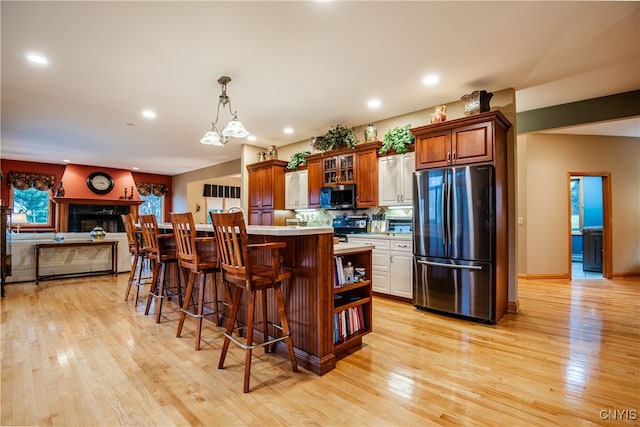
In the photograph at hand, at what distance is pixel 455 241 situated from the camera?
3.43 metres

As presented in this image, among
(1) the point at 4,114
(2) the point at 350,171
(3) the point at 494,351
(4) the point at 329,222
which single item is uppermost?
(1) the point at 4,114

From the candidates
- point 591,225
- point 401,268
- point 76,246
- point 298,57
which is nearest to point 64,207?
point 76,246

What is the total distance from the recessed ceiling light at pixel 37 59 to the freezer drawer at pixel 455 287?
14.6 feet

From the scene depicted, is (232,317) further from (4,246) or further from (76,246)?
(76,246)

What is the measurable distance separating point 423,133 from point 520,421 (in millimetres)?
3014

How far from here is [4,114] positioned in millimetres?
4496

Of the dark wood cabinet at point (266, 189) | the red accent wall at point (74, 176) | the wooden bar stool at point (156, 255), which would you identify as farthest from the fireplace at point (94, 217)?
the wooden bar stool at point (156, 255)

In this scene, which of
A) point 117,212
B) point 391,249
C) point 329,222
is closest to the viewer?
point 391,249

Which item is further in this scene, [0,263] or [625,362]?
[0,263]

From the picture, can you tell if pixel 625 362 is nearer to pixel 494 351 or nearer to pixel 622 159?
pixel 494 351

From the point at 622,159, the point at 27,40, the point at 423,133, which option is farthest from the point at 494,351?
the point at 622,159

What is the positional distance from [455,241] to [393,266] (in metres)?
1.01

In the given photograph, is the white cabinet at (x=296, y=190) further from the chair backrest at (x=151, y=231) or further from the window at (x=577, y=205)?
the window at (x=577, y=205)

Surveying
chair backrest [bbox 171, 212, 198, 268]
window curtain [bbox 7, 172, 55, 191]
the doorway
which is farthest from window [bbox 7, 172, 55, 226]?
the doorway
